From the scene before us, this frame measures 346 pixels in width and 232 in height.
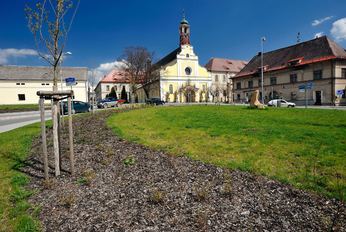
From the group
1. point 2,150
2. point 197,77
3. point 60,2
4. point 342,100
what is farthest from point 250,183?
point 197,77

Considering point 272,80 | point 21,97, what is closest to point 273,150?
point 272,80

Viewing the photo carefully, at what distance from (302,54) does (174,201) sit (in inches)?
2003

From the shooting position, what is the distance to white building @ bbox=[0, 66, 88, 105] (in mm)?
48500

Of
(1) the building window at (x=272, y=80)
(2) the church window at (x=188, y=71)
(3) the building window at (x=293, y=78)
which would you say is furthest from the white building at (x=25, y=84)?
(3) the building window at (x=293, y=78)

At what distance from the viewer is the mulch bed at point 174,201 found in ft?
10.6

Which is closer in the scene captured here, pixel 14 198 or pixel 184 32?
pixel 14 198

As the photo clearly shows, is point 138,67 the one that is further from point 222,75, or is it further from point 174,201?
point 174,201

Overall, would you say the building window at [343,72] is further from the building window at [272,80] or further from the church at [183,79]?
the church at [183,79]

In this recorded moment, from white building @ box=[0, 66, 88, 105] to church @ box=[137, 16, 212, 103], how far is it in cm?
1785

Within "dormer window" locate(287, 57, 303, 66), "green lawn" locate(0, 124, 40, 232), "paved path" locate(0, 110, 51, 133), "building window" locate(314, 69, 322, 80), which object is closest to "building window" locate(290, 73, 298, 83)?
"dormer window" locate(287, 57, 303, 66)

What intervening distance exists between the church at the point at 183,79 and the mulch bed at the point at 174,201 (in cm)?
5517

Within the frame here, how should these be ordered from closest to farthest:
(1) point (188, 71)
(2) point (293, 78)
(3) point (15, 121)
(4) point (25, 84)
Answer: (3) point (15, 121), (2) point (293, 78), (4) point (25, 84), (1) point (188, 71)

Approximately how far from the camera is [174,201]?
12.6 ft

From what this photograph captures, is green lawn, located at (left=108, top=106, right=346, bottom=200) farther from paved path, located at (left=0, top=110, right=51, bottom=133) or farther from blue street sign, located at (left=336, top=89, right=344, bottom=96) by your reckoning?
blue street sign, located at (left=336, top=89, right=344, bottom=96)
